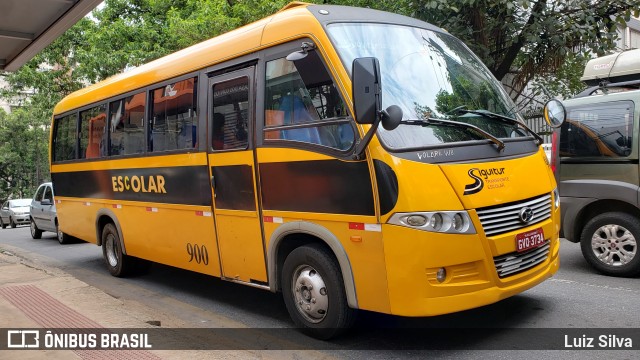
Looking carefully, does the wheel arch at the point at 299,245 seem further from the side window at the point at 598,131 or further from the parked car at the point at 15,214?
the parked car at the point at 15,214

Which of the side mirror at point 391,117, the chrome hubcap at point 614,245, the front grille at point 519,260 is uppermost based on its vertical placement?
the side mirror at point 391,117

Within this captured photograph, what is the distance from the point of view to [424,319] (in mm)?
5316

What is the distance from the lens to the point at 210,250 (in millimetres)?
6098

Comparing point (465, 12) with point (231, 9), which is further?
point (231, 9)

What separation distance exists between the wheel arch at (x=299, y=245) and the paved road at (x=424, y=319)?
591 millimetres

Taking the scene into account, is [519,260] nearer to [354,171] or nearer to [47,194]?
[354,171]

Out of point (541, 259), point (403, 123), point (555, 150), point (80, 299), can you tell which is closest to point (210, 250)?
point (80, 299)

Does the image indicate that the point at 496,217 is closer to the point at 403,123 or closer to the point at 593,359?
the point at 403,123

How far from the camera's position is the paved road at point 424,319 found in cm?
466

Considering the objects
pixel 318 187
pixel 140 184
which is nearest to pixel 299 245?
pixel 318 187

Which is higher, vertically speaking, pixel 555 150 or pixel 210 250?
pixel 555 150

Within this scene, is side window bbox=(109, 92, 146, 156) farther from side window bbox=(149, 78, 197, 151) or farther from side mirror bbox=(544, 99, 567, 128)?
side mirror bbox=(544, 99, 567, 128)

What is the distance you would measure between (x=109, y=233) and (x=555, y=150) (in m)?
6.73

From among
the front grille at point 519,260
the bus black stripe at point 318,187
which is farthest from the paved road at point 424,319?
the bus black stripe at point 318,187
